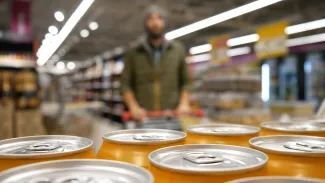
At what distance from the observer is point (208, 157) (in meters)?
0.73

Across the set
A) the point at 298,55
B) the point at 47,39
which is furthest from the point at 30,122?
the point at 298,55

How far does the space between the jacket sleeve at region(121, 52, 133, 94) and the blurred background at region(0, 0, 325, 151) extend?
0.54 metres

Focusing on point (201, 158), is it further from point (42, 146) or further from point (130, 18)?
point (130, 18)

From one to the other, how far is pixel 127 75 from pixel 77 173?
6.80ft

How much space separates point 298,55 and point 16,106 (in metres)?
10.2

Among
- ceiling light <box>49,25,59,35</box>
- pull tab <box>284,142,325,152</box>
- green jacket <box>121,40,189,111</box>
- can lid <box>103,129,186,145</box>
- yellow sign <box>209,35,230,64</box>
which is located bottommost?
pull tab <box>284,142,325,152</box>

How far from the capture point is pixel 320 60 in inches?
411

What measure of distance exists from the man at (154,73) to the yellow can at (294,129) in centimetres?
142

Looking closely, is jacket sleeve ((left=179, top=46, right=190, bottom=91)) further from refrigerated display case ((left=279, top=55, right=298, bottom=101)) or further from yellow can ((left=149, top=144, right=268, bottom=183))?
refrigerated display case ((left=279, top=55, right=298, bottom=101))

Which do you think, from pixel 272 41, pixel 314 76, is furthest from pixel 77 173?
pixel 314 76

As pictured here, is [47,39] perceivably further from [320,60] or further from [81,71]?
[81,71]

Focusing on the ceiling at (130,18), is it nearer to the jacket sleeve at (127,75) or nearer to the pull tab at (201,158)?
the jacket sleeve at (127,75)

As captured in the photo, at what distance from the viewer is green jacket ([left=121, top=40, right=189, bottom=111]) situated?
8.81 feet

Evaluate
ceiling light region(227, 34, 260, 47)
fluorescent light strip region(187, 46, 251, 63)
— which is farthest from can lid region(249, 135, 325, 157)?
fluorescent light strip region(187, 46, 251, 63)
